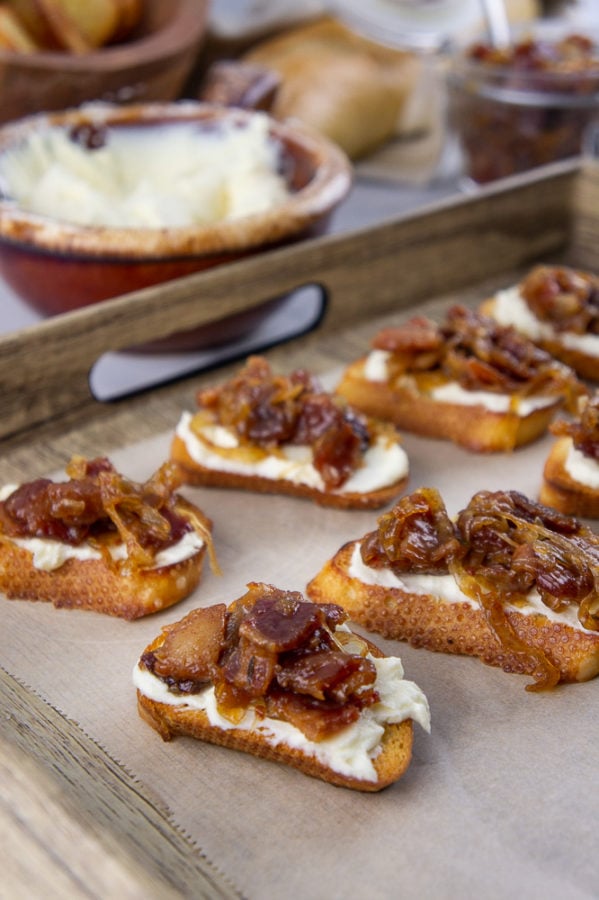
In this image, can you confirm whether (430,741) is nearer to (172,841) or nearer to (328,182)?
(172,841)

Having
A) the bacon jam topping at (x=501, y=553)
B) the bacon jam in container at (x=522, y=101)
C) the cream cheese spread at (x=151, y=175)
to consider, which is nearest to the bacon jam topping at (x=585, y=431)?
the bacon jam topping at (x=501, y=553)

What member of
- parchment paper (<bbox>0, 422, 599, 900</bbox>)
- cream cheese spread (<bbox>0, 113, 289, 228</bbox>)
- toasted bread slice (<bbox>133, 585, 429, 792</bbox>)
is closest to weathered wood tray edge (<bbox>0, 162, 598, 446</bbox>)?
cream cheese spread (<bbox>0, 113, 289, 228</bbox>)

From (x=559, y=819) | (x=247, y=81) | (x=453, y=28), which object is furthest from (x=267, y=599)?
(x=453, y=28)

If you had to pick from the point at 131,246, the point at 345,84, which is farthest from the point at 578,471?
the point at 345,84

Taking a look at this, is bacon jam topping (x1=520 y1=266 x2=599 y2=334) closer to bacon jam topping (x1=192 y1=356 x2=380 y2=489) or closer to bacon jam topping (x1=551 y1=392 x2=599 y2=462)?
bacon jam topping (x1=551 y1=392 x2=599 y2=462)

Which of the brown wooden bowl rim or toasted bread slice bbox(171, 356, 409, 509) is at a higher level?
the brown wooden bowl rim
